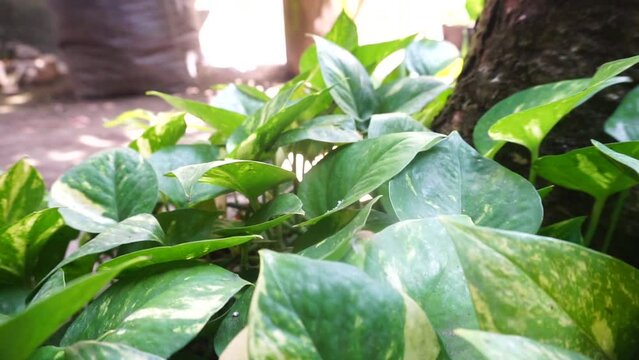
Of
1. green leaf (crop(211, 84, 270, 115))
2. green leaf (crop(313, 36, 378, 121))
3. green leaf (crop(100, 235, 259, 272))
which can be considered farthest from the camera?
green leaf (crop(211, 84, 270, 115))

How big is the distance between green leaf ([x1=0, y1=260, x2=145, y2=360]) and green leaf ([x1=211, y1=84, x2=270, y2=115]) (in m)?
0.46

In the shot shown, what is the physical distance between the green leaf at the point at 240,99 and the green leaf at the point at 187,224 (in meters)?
0.25

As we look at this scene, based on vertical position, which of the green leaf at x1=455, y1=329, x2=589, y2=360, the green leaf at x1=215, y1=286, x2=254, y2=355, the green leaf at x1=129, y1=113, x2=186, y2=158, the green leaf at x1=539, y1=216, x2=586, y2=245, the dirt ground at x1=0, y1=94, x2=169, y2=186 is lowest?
the dirt ground at x1=0, y1=94, x2=169, y2=186

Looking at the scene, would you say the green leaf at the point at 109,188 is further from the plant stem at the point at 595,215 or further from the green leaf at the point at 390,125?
the plant stem at the point at 595,215

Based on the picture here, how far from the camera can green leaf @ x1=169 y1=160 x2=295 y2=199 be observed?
35 cm

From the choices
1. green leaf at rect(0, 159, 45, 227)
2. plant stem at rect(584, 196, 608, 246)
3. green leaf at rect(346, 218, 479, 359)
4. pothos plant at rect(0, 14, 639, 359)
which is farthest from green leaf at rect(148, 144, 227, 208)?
plant stem at rect(584, 196, 608, 246)

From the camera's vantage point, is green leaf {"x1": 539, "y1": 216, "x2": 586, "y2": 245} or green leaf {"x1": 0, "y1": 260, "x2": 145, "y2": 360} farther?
green leaf {"x1": 539, "y1": 216, "x2": 586, "y2": 245}

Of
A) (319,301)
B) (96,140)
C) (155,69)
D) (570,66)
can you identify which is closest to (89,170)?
(319,301)

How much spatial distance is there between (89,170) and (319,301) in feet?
1.12

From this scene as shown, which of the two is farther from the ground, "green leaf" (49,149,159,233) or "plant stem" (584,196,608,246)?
"green leaf" (49,149,159,233)

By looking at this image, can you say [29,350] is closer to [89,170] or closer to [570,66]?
[89,170]

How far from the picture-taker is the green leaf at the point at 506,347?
0.71 feet

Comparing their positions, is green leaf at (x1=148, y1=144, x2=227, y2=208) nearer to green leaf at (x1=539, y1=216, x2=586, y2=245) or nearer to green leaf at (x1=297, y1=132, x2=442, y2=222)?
green leaf at (x1=297, y1=132, x2=442, y2=222)

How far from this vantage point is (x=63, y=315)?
25 centimetres
